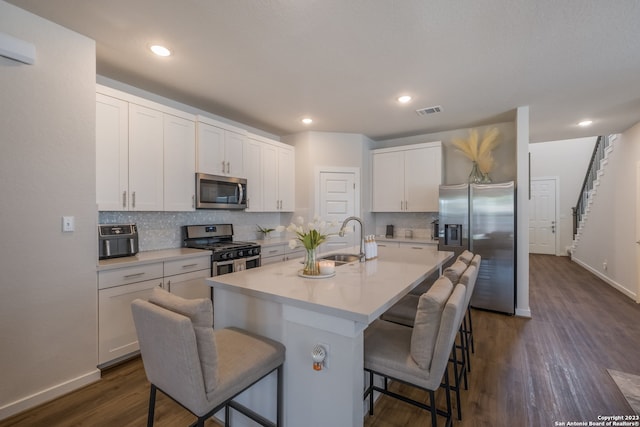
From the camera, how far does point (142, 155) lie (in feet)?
9.05

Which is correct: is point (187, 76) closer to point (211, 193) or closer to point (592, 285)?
point (211, 193)

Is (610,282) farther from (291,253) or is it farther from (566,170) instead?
(291,253)

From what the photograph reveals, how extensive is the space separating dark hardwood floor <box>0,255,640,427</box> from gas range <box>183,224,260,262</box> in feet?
3.95

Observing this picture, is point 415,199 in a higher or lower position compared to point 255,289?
higher

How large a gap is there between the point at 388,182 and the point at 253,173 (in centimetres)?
222

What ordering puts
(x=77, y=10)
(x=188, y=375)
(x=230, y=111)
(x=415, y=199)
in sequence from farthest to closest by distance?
(x=415, y=199)
(x=230, y=111)
(x=77, y=10)
(x=188, y=375)

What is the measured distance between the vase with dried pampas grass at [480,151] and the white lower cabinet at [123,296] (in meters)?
3.97

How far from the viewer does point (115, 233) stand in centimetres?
254

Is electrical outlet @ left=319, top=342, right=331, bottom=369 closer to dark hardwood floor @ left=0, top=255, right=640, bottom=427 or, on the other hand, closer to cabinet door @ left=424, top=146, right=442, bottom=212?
dark hardwood floor @ left=0, top=255, right=640, bottom=427

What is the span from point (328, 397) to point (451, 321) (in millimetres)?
659

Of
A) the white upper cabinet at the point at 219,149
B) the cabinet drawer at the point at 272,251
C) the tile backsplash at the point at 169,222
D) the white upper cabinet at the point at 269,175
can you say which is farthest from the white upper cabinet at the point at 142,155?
the cabinet drawer at the point at 272,251

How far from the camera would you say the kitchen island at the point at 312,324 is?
127 centimetres

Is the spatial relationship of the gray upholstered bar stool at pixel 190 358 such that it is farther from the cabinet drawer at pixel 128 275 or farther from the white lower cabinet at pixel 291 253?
the white lower cabinet at pixel 291 253

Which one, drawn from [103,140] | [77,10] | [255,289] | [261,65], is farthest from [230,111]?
[255,289]
